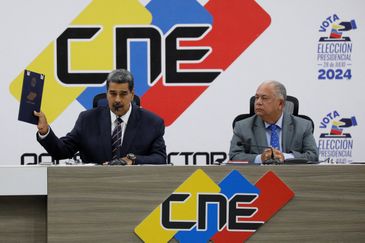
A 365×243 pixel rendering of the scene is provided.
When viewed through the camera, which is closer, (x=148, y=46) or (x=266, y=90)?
(x=266, y=90)

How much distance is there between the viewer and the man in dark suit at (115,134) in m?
3.95

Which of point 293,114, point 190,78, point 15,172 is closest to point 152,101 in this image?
point 190,78

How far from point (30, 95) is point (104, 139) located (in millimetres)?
611

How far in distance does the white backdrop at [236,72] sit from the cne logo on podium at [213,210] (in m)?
2.80

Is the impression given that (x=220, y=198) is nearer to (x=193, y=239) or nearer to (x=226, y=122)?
(x=193, y=239)

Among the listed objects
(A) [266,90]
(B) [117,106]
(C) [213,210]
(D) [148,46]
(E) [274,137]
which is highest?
(D) [148,46]

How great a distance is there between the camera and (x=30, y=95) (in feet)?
11.6

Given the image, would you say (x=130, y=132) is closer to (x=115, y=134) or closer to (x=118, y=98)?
(x=115, y=134)

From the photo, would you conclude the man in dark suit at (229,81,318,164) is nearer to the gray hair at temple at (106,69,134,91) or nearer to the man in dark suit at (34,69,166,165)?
the man in dark suit at (34,69,166,165)

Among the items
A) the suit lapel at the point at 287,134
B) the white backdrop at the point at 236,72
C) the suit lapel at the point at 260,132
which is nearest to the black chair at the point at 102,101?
the suit lapel at the point at 260,132

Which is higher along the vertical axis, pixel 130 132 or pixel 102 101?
pixel 102 101

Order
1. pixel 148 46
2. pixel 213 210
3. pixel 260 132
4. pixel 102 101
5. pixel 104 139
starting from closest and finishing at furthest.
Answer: pixel 213 210 → pixel 104 139 → pixel 260 132 → pixel 102 101 → pixel 148 46

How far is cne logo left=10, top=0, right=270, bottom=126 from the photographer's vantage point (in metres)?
5.81

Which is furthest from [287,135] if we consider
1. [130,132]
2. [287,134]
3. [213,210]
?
[213,210]
